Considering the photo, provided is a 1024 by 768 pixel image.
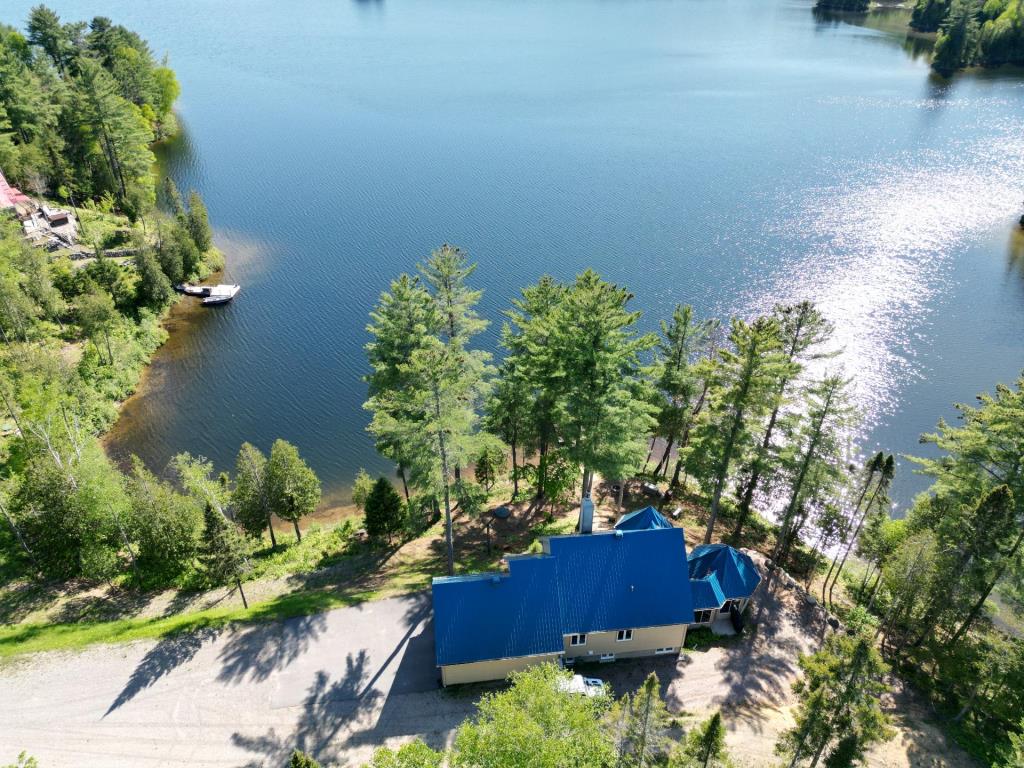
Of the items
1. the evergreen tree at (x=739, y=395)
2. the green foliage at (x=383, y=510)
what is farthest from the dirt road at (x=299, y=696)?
the evergreen tree at (x=739, y=395)

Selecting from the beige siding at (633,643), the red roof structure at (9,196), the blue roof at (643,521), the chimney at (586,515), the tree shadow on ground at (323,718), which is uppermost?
Answer: the red roof structure at (9,196)

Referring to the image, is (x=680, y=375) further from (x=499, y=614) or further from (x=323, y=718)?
(x=323, y=718)

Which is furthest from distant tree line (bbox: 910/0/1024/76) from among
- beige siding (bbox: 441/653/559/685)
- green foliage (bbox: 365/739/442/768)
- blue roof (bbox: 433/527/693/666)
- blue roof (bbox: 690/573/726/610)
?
green foliage (bbox: 365/739/442/768)

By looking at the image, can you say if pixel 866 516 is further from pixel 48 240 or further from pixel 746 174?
pixel 48 240

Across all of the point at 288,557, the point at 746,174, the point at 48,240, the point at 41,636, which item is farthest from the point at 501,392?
the point at 746,174

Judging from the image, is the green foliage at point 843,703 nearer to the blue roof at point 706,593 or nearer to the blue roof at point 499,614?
the blue roof at point 706,593

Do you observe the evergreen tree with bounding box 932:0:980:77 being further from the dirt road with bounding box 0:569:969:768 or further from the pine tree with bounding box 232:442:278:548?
the pine tree with bounding box 232:442:278:548

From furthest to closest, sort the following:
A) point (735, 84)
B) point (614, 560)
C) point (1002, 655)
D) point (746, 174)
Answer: point (735, 84), point (746, 174), point (614, 560), point (1002, 655)
